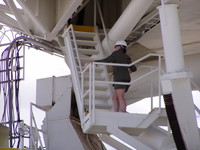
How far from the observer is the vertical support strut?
39.4ft

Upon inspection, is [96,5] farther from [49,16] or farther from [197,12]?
[197,12]

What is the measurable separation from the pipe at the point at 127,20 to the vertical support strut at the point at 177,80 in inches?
106

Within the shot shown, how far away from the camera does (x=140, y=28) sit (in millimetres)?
18078

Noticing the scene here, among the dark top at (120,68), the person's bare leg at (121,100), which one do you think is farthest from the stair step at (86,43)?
the person's bare leg at (121,100)

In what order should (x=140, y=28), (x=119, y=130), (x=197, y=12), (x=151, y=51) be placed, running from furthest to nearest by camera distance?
(x=151, y=51), (x=140, y=28), (x=197, y=12), (x=119, y=130)

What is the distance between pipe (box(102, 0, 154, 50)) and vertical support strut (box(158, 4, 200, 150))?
106 inches

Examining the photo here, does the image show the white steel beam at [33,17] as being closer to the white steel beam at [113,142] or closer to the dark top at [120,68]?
the dark top at [120,68]

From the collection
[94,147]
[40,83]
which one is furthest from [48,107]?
[94,147]

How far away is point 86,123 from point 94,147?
4.64 meters

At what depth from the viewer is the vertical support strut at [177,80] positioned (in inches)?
473

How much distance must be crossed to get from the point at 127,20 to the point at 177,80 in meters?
4.47

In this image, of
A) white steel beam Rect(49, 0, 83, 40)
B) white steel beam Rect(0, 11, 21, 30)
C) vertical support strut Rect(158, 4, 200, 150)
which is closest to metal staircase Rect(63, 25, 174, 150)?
white steel beam Rect(49, 0, 83, 40)

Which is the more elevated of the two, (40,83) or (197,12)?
(197,12)

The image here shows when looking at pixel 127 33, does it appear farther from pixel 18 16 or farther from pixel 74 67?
pixel 18 16
